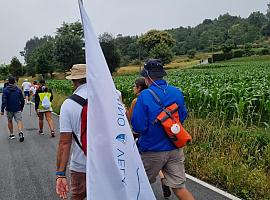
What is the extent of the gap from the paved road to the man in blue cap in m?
1.22

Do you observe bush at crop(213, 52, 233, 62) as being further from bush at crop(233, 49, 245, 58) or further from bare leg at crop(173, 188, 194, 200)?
bare leg at crop(173, 188, 194, 200)

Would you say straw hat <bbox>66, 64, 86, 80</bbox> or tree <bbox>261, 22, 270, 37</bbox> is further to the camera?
tree <bbox>261, 22, 270, 37</bbox>

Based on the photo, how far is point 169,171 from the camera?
4.14 m

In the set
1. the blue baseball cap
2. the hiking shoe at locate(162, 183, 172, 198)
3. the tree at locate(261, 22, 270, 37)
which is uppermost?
the tree at locate(261, 22, 270, 37)

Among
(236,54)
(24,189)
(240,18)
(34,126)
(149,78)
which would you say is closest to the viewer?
(149,78)

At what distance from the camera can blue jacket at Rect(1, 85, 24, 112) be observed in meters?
10.4

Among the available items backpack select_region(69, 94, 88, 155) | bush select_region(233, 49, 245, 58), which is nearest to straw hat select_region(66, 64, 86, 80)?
backpack select_region(69, 94, 88, 155)

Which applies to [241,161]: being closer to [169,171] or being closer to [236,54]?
[169,171]

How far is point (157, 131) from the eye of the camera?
155 inches

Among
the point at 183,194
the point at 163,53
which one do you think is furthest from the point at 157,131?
the point at 163,53

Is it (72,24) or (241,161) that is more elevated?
(72,24)

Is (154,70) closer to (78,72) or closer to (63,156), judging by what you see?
(78,72)

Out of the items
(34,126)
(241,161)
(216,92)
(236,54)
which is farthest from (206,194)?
(236,54)

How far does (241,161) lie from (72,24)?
83.8 metres
